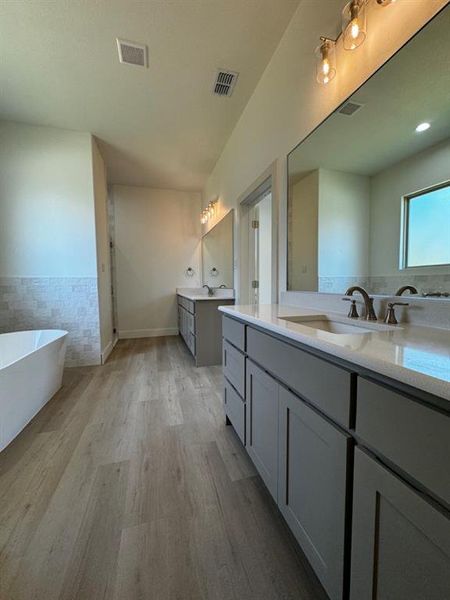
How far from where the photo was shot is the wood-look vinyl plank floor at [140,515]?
0.87 m

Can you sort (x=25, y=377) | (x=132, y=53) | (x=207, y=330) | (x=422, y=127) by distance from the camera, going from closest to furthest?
(x=422, y=127) → (x=25, y=377) → (x=132, y=53) → (x=207, y=330)

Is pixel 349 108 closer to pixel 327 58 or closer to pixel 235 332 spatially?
pixel 327 58

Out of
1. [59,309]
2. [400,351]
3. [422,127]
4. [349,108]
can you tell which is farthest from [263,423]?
[59,309]

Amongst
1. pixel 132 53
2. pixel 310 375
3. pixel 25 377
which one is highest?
pixel 132 53

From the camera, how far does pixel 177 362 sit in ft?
10.7

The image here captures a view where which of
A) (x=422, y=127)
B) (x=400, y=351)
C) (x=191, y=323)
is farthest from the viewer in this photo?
(x=191, y=323)

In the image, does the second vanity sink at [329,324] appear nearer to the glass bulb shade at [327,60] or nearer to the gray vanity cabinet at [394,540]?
the gray vanity cabinet at [394,540]

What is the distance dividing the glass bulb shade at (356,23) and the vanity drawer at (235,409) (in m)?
1.80

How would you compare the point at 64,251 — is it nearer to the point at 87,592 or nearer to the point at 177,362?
the point at 177,362

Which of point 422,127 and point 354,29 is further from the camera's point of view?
point 354,29

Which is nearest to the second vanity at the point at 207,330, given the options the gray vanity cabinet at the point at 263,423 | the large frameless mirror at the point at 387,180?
the large frameless mirror at the point at 387,180

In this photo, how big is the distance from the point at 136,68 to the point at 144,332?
3.84 m

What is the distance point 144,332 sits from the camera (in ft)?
16.0

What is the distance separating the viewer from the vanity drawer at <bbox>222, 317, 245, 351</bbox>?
4.56 ft
